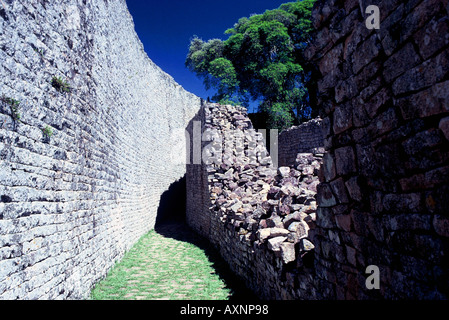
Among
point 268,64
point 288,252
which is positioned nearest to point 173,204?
point 268,64

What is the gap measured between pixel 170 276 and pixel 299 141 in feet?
32.2

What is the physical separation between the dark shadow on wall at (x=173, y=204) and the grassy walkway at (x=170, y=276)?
18.0ft

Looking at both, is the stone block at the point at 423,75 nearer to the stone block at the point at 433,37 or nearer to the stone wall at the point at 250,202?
the stone block at the point at 433,37

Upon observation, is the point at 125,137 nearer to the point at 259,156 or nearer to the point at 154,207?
the point at 259,156

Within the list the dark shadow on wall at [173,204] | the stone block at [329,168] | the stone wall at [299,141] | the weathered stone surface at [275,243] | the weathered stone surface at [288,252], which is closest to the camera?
the stone block at [329,168]

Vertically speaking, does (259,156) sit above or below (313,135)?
below

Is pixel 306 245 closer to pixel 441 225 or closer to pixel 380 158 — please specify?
pixel 380 158

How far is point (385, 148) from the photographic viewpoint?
193 centimetres

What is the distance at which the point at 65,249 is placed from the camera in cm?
446

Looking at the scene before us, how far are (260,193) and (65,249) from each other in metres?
4.70

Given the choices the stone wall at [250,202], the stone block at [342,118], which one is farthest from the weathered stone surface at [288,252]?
the stone block at [342,118]

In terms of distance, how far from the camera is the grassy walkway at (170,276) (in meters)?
4.99

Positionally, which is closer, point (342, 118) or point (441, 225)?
point (441, 225)
